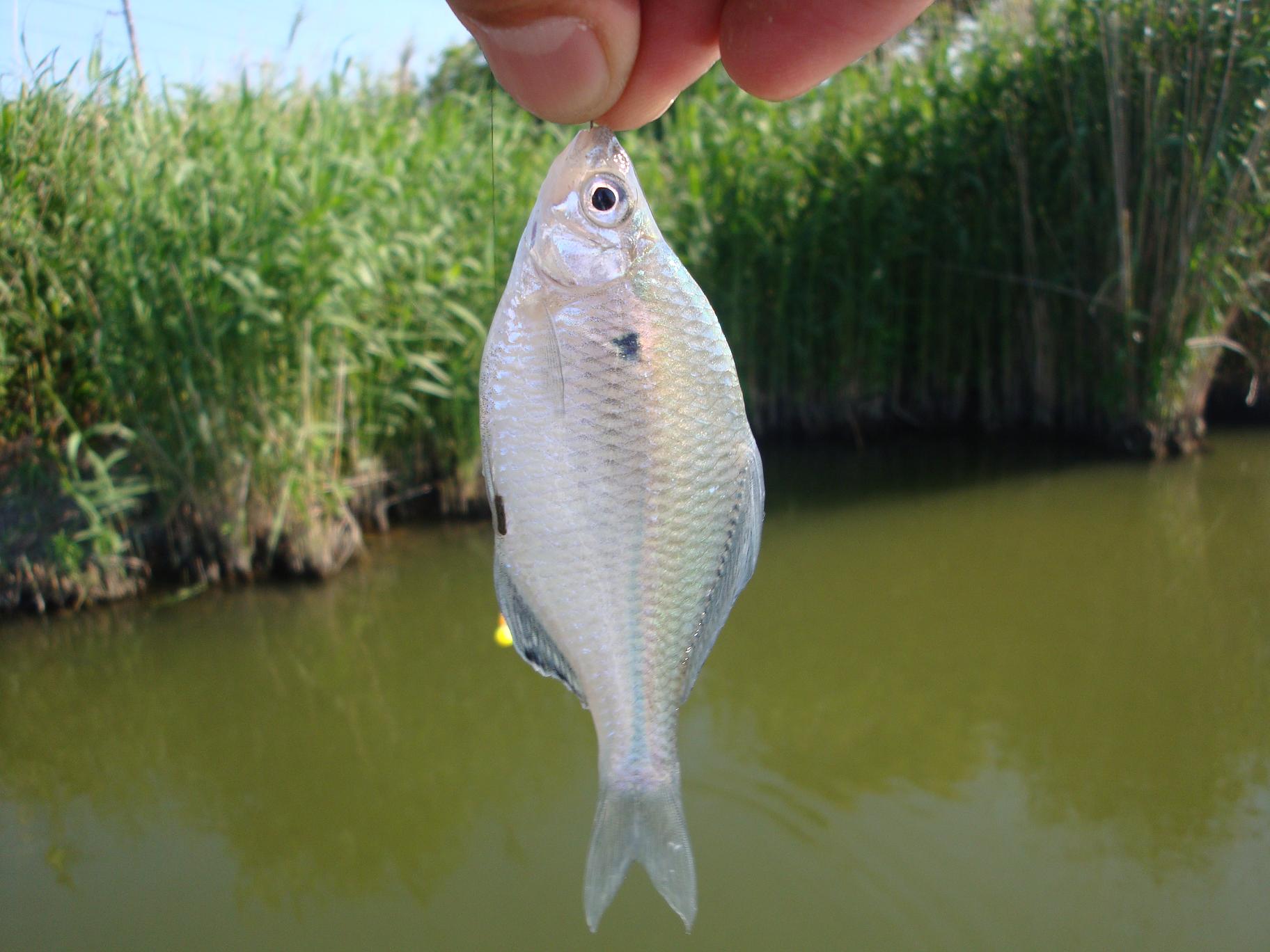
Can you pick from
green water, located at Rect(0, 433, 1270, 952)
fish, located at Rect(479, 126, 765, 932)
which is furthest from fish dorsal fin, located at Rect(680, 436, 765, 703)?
green water, located at Rect(0, 433, 1270, 952)

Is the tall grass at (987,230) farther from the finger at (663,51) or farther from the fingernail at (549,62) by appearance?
the fingernail at (549,62)

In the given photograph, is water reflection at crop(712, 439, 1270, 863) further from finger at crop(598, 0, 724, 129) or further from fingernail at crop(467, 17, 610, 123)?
fingernail at crop(467, 17, 610, 123)

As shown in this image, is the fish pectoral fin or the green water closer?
the fish pectoral fin

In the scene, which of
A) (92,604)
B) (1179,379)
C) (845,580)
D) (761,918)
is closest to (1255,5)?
(1179,379)

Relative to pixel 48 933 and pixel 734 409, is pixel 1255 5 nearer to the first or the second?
pixel 734 409

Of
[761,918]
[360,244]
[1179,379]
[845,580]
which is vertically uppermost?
[360,244]

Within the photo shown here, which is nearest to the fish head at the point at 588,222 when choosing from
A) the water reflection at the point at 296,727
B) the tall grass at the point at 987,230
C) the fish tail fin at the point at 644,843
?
the fish tail fin at the point at 644,843
